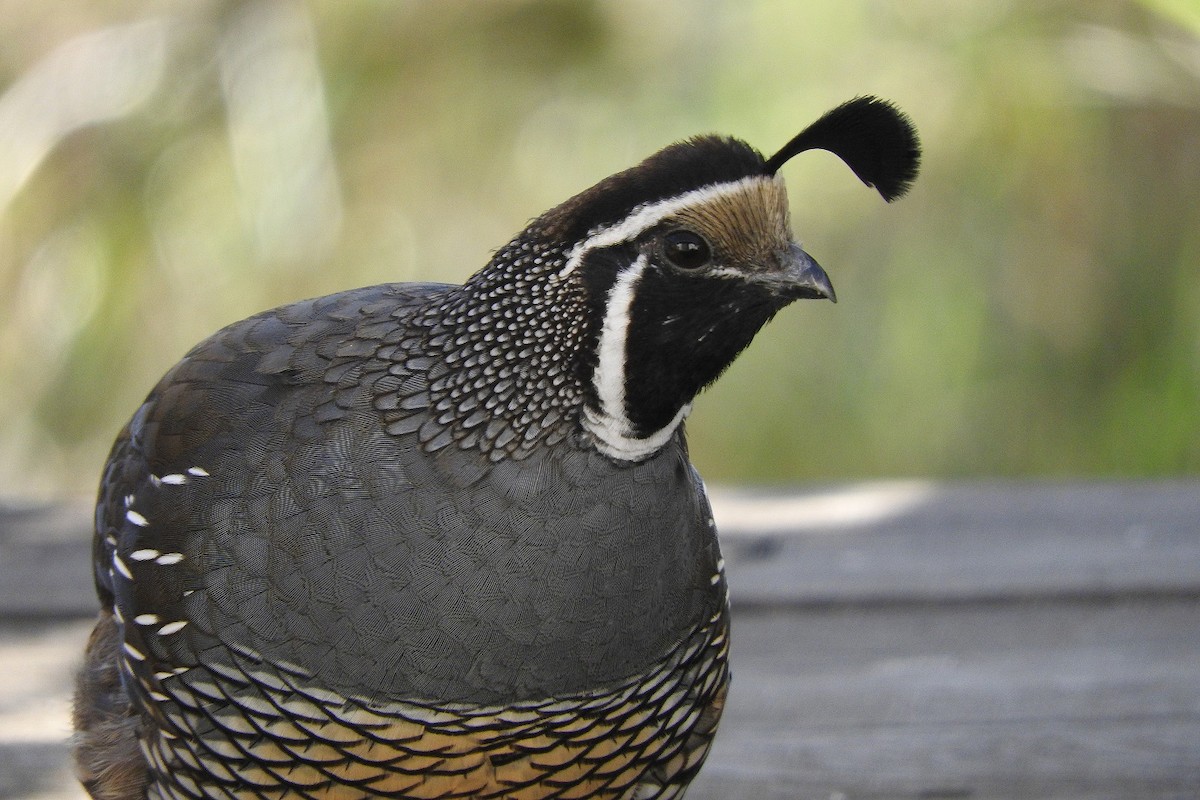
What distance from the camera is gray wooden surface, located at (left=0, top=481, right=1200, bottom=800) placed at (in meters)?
2.10

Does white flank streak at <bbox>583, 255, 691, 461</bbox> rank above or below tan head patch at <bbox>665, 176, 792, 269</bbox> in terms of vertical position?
below

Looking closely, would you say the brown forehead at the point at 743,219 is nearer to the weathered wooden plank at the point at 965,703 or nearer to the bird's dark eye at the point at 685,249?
the bird's dark eye at the point at 685,249

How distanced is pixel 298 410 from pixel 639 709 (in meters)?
0.57

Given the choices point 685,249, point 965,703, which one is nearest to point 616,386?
point 685,249

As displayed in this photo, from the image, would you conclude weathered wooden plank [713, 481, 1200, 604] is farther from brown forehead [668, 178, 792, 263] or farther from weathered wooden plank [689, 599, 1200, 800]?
brown forehead [668, 178, 792, 263]

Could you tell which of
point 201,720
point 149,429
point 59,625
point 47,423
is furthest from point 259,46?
point 201,720

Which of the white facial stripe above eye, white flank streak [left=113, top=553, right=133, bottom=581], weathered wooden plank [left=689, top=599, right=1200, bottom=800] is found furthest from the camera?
weathered wooden plank [left=689, top=599, right=1200, bottom=800]

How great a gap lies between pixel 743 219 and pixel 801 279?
10 cm

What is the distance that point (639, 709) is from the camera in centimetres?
165

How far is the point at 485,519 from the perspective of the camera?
155 centimetres

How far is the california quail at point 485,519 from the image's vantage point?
1.53m

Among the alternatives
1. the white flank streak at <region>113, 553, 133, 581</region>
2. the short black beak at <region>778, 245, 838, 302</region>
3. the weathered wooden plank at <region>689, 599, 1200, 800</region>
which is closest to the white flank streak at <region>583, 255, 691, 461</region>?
the short black beak at <region>778, 245, 838, 302</region>

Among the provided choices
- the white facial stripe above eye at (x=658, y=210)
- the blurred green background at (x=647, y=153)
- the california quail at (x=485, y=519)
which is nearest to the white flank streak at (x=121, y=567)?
the california quail at (x=485, y=519)

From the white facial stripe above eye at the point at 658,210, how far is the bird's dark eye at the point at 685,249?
28mm
